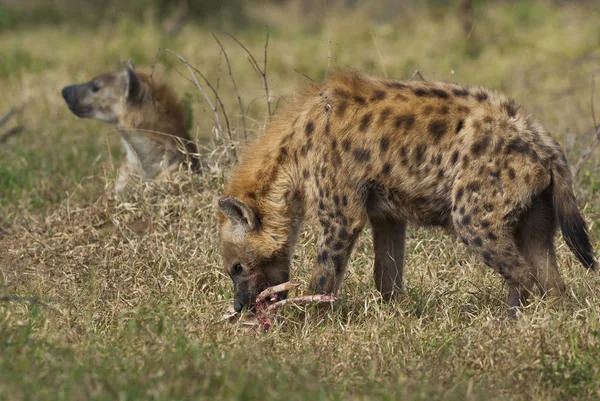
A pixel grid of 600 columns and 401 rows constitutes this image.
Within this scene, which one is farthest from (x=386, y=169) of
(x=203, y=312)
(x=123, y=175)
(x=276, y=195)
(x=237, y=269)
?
(x=123, y=175)

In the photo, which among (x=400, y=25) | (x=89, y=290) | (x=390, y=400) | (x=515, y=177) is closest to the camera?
(x=390, y=400)

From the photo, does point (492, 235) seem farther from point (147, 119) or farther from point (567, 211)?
point (147, 119)

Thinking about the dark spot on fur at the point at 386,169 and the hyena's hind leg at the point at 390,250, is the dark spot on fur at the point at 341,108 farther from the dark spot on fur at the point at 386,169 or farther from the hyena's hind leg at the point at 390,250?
the hyena's hind leg at the point at 390,250

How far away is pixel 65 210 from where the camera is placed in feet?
21.0

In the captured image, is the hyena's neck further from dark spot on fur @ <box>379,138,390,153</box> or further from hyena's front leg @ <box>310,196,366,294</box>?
dark spot on fur @ <box>379,138,390,153</box>

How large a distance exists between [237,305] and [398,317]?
0.79m

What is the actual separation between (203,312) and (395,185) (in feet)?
3.74

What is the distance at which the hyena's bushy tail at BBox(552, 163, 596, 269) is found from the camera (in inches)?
177

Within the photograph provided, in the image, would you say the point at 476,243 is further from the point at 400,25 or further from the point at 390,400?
the point at 400,25

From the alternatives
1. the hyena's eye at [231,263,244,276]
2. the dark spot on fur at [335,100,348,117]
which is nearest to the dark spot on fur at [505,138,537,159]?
the dark spot on fur at [335,100,348,117]

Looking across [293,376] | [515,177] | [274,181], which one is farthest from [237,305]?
[515,177]

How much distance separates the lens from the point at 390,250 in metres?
5.18

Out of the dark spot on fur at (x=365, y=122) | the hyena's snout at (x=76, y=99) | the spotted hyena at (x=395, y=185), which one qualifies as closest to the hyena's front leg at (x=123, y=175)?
the hyena's snout at (x=76, y=99)

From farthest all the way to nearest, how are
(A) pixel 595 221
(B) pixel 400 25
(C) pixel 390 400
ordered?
1. (B) pixel 400 25
2. (A) pixel 595 221
3. (C) pixel 390 400
